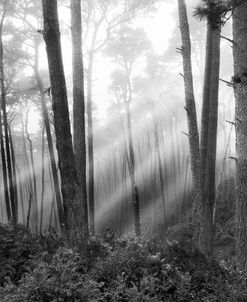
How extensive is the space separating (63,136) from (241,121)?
2.87 m

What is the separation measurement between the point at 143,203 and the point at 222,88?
10.7 m

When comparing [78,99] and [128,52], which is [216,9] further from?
[128,52]

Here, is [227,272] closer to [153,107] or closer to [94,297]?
[94,297]

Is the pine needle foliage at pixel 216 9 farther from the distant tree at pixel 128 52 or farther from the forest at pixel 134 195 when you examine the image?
the distant tree at pixel 128 52

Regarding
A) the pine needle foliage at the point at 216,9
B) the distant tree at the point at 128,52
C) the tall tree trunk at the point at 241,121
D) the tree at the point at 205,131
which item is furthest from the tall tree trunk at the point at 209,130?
the distant tree at the point at 128,52

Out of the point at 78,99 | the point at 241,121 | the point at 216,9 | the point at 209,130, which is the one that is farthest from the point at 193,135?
the point at 216,9

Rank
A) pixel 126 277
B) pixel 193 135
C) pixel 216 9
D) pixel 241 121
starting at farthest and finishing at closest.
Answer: pixel 193 135 < pixel 241 121 < pixel 216 9 < pixel 126 277

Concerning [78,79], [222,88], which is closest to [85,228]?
[78,79]

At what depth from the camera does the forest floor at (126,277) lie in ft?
13.1

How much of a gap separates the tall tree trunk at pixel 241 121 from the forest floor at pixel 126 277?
0.49 m

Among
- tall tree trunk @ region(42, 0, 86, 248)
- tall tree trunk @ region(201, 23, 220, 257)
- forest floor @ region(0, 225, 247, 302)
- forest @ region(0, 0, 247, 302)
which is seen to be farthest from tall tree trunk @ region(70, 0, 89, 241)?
tall tree trunk @ region(201, 23, 220, 257)

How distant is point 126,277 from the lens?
447 centimetres

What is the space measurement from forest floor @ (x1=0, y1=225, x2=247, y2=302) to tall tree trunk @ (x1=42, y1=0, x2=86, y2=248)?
0.43 m

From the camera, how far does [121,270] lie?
4.79m
